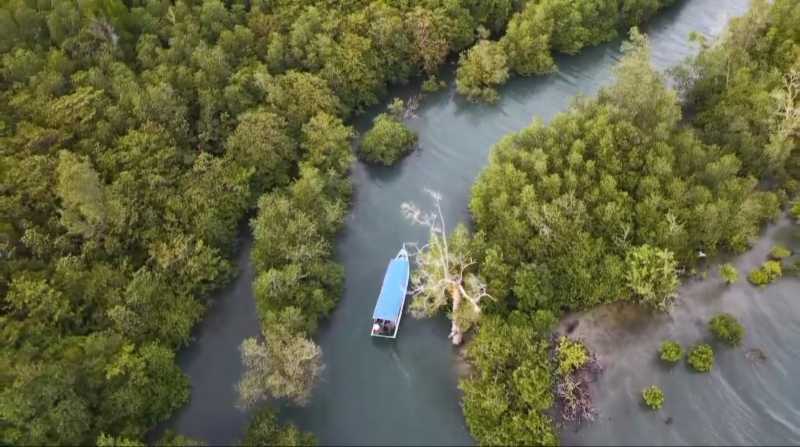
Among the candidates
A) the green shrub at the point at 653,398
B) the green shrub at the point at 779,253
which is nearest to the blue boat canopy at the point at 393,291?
the green shrub at the point at 653,398

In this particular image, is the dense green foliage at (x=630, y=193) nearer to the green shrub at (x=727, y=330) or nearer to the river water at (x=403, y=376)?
the green shrub at (x=727, y=330)

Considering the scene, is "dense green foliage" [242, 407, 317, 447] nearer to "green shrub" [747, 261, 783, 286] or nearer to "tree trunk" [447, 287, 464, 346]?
"tree trunk" [447, 287, 464, 346]

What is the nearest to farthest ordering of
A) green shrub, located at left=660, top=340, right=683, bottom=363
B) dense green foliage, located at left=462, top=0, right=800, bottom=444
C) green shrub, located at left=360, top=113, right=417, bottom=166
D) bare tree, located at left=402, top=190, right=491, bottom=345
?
bare tree, located at left=402, top=190, right=491, bottom=345 → green shrub, located at left=660, top=340, right=683, bottom=363 → dense green foliage, located at left=462, top=0, right=800, bottom=444 → green shrub, located at left=360, top=113, right=417, bottom=166

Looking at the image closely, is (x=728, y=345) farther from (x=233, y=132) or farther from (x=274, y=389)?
(x=233, y=132)

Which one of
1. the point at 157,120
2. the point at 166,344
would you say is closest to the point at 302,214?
the point at 166,344

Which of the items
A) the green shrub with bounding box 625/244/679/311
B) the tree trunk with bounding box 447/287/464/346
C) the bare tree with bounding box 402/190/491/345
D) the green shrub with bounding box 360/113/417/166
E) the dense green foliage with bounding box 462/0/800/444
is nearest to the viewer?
the bare tree with bounding box 402/190/491/345

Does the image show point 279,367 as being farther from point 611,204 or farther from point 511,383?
point 611,204

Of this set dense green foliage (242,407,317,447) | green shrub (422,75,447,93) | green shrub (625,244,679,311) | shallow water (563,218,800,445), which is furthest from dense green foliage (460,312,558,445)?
green shrub (422,75,447,93)
